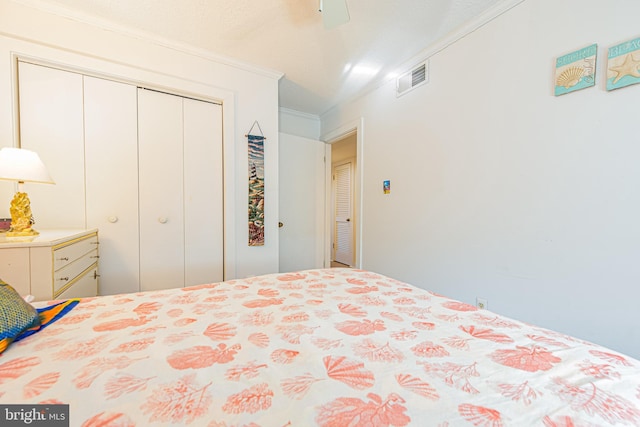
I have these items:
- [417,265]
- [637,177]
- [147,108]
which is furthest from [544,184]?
[147,108]

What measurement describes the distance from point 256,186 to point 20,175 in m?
1.49

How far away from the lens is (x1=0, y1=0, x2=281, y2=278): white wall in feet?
5.29

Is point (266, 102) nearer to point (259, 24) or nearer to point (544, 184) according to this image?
point (259, 24)

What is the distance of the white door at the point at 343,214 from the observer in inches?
184

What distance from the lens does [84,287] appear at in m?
1.61

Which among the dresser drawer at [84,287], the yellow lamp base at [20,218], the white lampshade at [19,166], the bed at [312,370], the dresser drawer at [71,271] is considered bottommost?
the dresser drawer at [84,287]

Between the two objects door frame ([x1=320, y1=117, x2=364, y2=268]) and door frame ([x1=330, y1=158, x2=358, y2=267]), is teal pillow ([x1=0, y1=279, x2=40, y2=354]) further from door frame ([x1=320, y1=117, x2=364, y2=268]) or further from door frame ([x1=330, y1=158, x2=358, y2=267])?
door frame ([x1=330, y1=158, x2=358, y2=267])

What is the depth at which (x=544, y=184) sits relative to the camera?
4.69ft

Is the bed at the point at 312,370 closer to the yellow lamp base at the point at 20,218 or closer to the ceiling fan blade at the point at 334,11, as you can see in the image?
the yellow lamp base at the point at 20,218

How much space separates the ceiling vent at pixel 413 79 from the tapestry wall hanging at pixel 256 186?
4.73 ft

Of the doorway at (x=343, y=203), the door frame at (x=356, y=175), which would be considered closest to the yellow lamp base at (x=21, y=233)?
the door frame at (x=356, y=175)

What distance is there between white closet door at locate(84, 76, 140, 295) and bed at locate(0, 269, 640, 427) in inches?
48.3

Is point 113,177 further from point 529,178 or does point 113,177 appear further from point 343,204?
point 343,204

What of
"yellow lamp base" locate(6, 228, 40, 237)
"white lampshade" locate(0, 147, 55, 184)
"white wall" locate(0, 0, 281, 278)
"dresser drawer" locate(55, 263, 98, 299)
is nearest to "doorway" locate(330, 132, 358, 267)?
"white wall" locate(0, 0, 281, 278)
